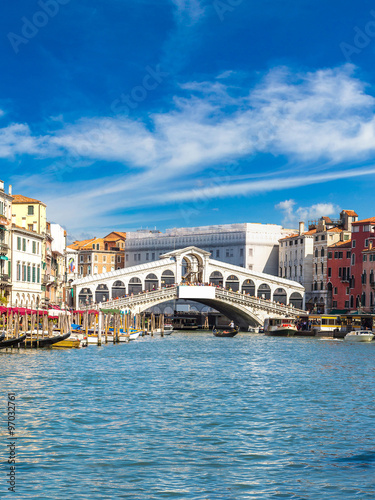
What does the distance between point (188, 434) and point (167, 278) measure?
64826mm

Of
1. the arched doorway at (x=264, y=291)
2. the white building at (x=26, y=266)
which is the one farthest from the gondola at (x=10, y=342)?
the arched doorway at (x=264, y=291)

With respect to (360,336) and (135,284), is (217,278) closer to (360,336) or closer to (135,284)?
(135,284)

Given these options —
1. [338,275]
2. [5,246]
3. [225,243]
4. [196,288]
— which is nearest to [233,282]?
[338,275]

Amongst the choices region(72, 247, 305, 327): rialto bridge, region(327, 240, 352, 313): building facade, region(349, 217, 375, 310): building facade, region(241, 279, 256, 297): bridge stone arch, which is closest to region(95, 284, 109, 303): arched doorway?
region(72, 247, 305, 327): rialto bridge

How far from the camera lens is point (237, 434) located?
625 inches

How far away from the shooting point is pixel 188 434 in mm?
15703

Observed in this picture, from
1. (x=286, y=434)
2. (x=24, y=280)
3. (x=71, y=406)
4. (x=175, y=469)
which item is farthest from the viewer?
(x=24, y=280)

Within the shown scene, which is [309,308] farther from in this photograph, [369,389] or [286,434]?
[286,434]

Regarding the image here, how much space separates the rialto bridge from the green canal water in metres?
41.7

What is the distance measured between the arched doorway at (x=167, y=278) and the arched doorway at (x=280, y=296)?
9535mm

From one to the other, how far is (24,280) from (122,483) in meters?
42.2

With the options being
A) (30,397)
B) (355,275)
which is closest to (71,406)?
(30,397)

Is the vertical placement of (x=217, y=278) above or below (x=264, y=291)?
above

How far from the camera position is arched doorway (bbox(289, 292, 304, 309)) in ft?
269
